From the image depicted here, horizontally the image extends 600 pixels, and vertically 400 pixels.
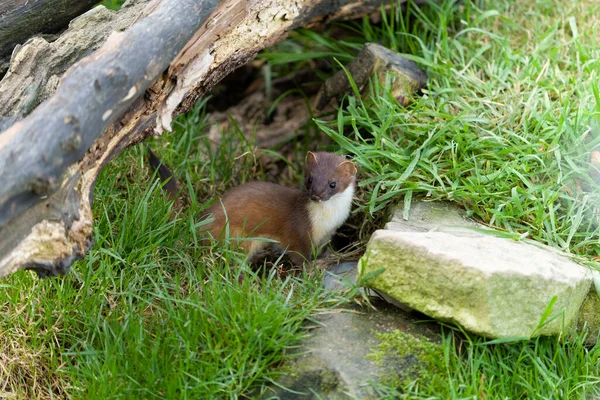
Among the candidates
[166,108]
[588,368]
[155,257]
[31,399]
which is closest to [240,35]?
[166,108]

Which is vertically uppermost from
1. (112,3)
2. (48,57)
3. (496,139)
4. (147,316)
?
(48,57)

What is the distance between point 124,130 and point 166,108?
27 centimetres

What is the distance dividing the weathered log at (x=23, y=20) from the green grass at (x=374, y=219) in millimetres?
966

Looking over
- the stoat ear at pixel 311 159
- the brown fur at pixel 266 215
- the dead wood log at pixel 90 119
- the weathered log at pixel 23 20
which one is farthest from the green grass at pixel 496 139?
the weathered log at pixel 23 20

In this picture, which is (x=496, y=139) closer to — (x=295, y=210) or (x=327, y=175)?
(x=327, y=175)

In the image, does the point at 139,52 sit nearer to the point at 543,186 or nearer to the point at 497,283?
the point at 497,283

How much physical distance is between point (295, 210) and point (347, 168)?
1.65ft

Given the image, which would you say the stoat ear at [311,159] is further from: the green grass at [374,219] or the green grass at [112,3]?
the green grass at [112,3]

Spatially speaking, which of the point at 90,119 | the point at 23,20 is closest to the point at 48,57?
the point at 23,20

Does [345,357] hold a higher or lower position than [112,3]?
lower

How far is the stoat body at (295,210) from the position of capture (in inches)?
182

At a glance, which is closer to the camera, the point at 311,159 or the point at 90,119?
the point at 90,119

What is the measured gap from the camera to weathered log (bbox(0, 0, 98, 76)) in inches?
168

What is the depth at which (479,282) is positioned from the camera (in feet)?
11.1
